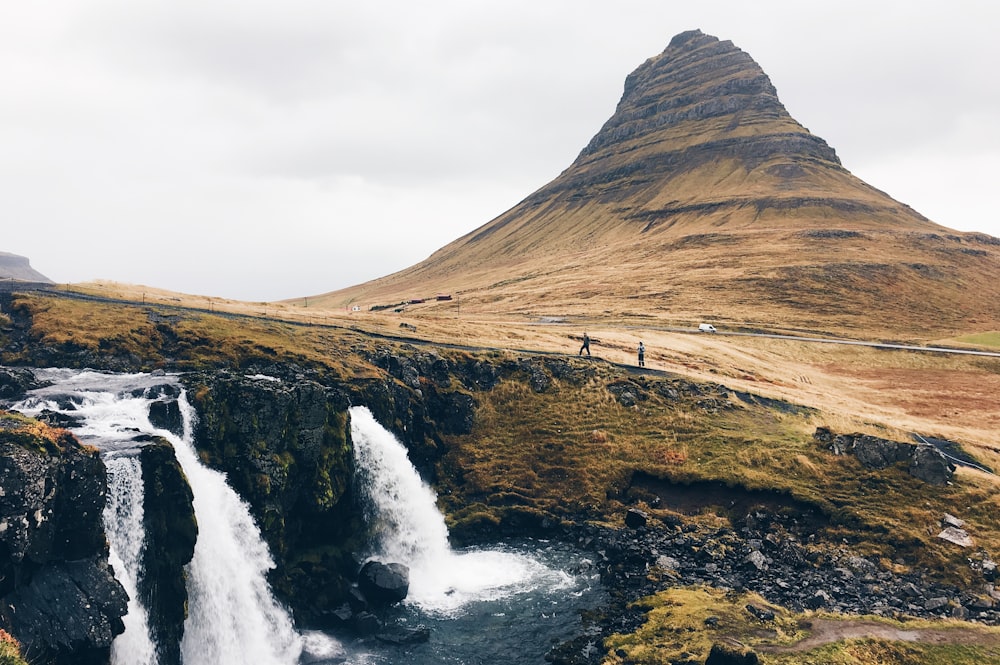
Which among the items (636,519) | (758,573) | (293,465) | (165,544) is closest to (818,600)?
(758,573)

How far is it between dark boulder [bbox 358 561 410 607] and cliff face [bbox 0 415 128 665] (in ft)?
57.7

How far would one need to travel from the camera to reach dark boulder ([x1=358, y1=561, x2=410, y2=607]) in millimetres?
42438

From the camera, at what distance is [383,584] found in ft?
139

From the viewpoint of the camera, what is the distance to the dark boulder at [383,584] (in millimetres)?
42438

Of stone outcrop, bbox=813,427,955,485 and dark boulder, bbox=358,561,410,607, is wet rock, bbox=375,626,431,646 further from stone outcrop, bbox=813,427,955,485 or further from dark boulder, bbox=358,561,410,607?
stone outcrop, bbox=813,427,955,485

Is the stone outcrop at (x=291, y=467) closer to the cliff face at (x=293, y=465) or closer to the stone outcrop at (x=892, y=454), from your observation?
the cliff face at (x=293, y=465)

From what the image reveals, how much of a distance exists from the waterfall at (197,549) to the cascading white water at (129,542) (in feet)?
0.15

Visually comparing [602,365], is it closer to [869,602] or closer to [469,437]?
[469,437]

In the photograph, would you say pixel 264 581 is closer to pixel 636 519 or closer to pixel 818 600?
pixel 636 519

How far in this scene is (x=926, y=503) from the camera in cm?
4638

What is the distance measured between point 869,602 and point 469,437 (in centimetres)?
3736

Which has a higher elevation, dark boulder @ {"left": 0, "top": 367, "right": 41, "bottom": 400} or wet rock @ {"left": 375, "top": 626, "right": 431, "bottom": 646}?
dark boulder @ {"left": 0, "top": 367, "right": 41, "bottom": 400}

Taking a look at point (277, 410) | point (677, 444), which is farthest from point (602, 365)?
point (277, 410)

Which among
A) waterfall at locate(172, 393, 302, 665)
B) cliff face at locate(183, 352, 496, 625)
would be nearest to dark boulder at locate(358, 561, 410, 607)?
cliff face at locate(183, 352, 496, 625)
